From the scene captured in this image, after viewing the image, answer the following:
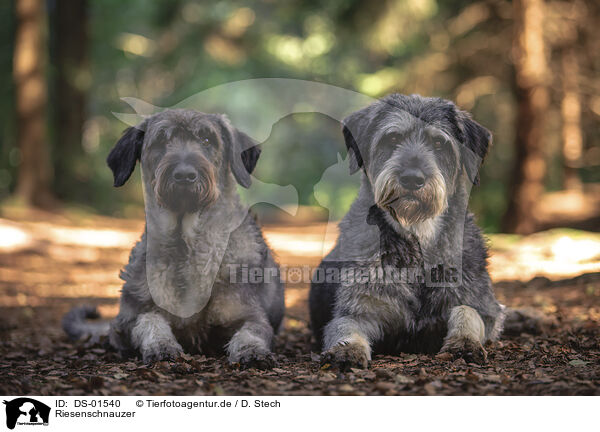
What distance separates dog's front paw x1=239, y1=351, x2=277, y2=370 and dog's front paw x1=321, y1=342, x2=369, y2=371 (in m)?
0.39

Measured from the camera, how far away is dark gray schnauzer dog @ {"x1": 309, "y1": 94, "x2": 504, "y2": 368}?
4895 mm

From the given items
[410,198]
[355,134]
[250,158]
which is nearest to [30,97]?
[250,158]

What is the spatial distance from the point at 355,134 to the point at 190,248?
168cm

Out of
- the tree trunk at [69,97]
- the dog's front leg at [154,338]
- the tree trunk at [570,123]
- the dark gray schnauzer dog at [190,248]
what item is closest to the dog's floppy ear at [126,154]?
the dark gray schnauzer dog at [190,248]

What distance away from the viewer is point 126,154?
5527 millimetres

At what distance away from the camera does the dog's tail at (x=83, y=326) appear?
6428mm

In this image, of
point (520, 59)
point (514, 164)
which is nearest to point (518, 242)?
point (514, 164)

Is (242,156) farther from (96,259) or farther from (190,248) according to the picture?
(96,259)

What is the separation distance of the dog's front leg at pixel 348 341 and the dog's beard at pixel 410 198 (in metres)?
0.87

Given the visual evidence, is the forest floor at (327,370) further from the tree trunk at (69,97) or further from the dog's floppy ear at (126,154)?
the tree trunk at (69,97)

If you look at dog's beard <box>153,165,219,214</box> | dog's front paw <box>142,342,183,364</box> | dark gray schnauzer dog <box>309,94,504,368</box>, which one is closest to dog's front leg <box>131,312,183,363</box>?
dog's front paw <box>142,342,183,364</box>

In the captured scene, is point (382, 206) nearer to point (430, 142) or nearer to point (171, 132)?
point (430, 142)

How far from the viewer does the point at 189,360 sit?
15.8ft
